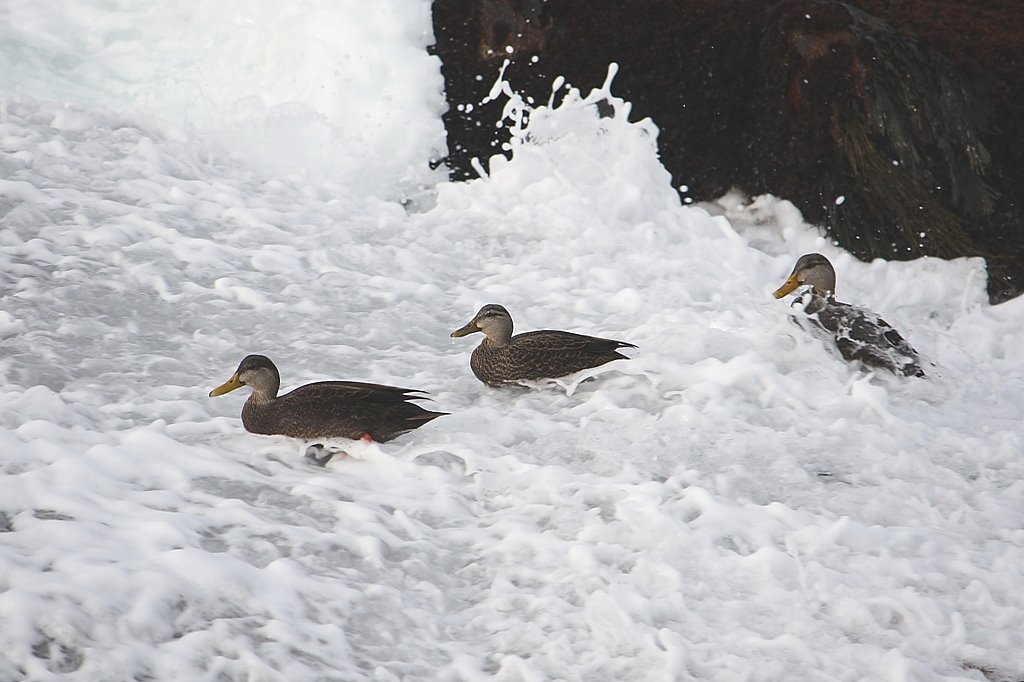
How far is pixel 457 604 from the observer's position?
12.1 feet

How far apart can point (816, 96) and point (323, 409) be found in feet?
16.9

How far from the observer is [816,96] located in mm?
8000

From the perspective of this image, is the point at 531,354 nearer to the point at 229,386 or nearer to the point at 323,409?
the point at 323,409

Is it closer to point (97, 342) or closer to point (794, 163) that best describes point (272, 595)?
point (97, 342)

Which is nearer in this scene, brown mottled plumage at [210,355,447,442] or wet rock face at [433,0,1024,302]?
brown mottled plumage at [210,355,447,442]

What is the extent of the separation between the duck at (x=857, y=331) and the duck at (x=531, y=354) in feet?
4.30

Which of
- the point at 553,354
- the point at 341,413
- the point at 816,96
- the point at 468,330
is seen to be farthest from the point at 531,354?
the point at 816,96

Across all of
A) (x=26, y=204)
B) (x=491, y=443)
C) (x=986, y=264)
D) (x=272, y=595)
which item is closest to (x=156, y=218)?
(x=26, y=204)

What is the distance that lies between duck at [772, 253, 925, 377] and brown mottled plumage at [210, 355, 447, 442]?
248 cm

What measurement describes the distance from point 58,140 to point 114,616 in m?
5.03

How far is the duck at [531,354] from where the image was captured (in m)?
5.28

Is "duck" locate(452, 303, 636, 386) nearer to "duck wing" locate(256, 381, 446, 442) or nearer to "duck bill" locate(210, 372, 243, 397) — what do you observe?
"duck wing" locate(256, 381, 446, 442)

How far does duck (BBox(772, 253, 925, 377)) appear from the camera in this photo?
18.8 ft

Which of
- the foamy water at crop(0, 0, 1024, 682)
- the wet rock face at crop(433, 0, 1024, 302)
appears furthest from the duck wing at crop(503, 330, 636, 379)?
the wet rock face at crop(433, 0, 1024, 302)
